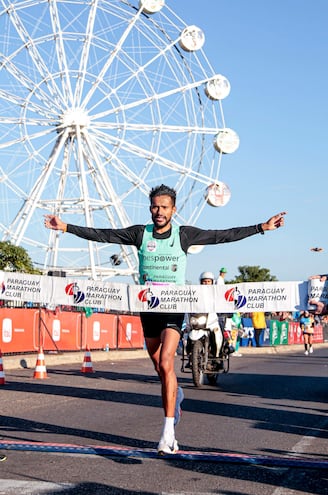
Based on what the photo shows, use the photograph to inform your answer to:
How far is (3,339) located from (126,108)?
1820 centimetres

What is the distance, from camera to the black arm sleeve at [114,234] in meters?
6.70

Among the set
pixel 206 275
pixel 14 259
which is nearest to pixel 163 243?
pixel 206 275

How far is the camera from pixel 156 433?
7523 millimetres

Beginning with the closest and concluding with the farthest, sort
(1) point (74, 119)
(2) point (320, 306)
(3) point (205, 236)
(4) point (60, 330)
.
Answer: (3) point (205, 236) → (2) point (320, 306) → (4) point (60, 330) → (1) point (74, 119)

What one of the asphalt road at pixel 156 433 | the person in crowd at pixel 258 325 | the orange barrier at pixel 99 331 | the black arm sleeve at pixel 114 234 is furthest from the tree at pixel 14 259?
the black arm sleeve at pixel 114 234

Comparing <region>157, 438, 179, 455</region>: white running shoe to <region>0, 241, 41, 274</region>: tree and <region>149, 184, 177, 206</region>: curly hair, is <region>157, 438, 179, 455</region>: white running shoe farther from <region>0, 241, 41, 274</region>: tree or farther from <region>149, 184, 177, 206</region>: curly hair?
<region>0, 241, 41, 274</region>: tree

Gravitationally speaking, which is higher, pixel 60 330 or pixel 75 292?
pixel 60 330

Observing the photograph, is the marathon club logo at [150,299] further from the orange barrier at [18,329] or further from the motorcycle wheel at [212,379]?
the orange barrier at [18,329]

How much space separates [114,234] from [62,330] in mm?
14360

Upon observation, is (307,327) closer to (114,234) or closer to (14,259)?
(14,259)

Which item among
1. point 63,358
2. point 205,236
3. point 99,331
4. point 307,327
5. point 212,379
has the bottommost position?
point 212,379

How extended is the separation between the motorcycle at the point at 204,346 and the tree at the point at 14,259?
27.1m

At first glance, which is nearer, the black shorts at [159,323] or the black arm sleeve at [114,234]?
the black shorts at [159,323]

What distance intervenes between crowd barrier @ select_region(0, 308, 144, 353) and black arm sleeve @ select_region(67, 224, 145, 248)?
11.0 m
